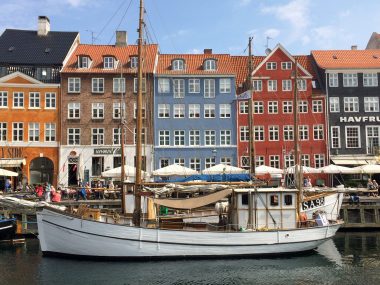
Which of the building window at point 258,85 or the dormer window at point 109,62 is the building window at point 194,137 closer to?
the building window at point 258,85

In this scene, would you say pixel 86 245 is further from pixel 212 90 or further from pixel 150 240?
pixel 212 90

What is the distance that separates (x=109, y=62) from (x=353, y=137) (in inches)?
1009

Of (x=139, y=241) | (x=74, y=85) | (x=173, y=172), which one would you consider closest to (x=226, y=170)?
(x=173, y=172)

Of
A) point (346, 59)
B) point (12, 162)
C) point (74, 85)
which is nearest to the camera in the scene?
point (12, 162)

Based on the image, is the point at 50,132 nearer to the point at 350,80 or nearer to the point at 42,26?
the point at 42,26

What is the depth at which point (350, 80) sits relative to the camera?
4731 centimetres

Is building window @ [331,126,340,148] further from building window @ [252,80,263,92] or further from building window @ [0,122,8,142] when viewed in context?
building window @ [0,122,8,142]

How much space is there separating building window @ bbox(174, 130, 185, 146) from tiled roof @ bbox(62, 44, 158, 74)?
6664 mm

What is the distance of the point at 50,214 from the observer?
73.8ft

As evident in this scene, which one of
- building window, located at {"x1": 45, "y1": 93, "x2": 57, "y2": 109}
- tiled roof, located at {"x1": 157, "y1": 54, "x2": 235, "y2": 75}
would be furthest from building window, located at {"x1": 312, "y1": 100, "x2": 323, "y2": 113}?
building window, located at {"x1": 45, "y1": 93, "x2": 57, "y2": 109}

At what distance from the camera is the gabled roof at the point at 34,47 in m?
45.6

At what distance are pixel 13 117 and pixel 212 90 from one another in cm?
1967

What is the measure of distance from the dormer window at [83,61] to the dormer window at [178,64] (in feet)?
Answer: 28.2

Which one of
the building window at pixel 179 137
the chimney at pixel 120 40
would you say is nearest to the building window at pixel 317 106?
the building window at pixel 179 137
